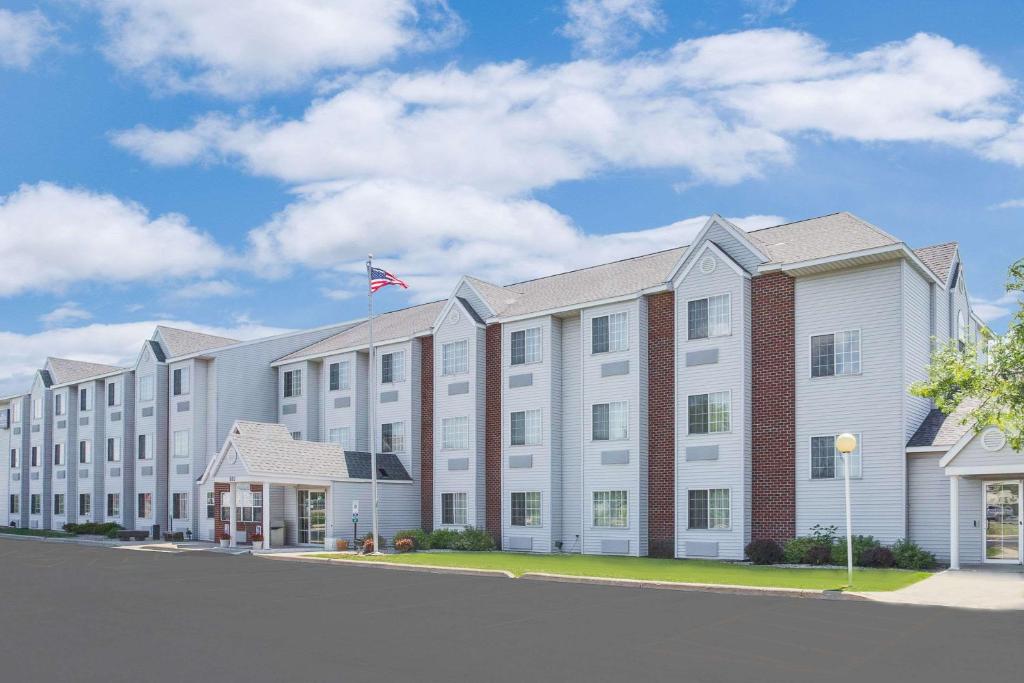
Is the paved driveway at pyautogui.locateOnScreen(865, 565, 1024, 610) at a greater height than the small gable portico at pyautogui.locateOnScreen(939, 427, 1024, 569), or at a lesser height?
lesser

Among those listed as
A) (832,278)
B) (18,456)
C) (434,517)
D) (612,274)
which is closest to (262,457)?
(434,517)

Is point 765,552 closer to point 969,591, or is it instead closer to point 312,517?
point 969,591

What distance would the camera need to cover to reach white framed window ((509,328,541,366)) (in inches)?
1363

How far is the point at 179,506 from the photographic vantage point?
1842 inches

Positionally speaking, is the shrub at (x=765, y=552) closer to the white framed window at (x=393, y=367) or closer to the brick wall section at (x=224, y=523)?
the white framed window at (x=393, y=367)

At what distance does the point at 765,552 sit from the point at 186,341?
34.0 meters

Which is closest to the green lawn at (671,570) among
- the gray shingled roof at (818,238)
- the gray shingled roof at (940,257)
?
the gray shingled roof at (818,238)

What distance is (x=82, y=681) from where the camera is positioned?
1034 centimetres

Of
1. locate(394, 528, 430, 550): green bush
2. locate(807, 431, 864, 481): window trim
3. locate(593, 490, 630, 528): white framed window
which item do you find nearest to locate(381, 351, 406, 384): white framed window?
locate(394, 528, 430, 550): green bush

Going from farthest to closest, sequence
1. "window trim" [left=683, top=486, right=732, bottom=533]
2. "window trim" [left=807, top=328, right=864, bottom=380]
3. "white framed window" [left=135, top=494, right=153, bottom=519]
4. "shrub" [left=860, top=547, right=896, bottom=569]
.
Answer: "white framed window" [left=135, top=494, right=153, bottom=519] < "window trim" [left=683, top=486, right=732, bottom=533] < "window trim" [left=807, top=328, right=864, bottom=380] < "shrub" [left=860, top=547, right=896, bottom=569]

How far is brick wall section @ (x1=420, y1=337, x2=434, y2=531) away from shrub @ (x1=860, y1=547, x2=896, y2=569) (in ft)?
59.0

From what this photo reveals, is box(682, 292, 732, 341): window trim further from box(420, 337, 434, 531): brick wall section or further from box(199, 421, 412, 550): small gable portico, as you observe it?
box(199, 421, 412, 550): small gable portico

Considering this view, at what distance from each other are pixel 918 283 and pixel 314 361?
2762 cm

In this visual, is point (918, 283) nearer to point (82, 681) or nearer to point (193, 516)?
point (82, 681)
